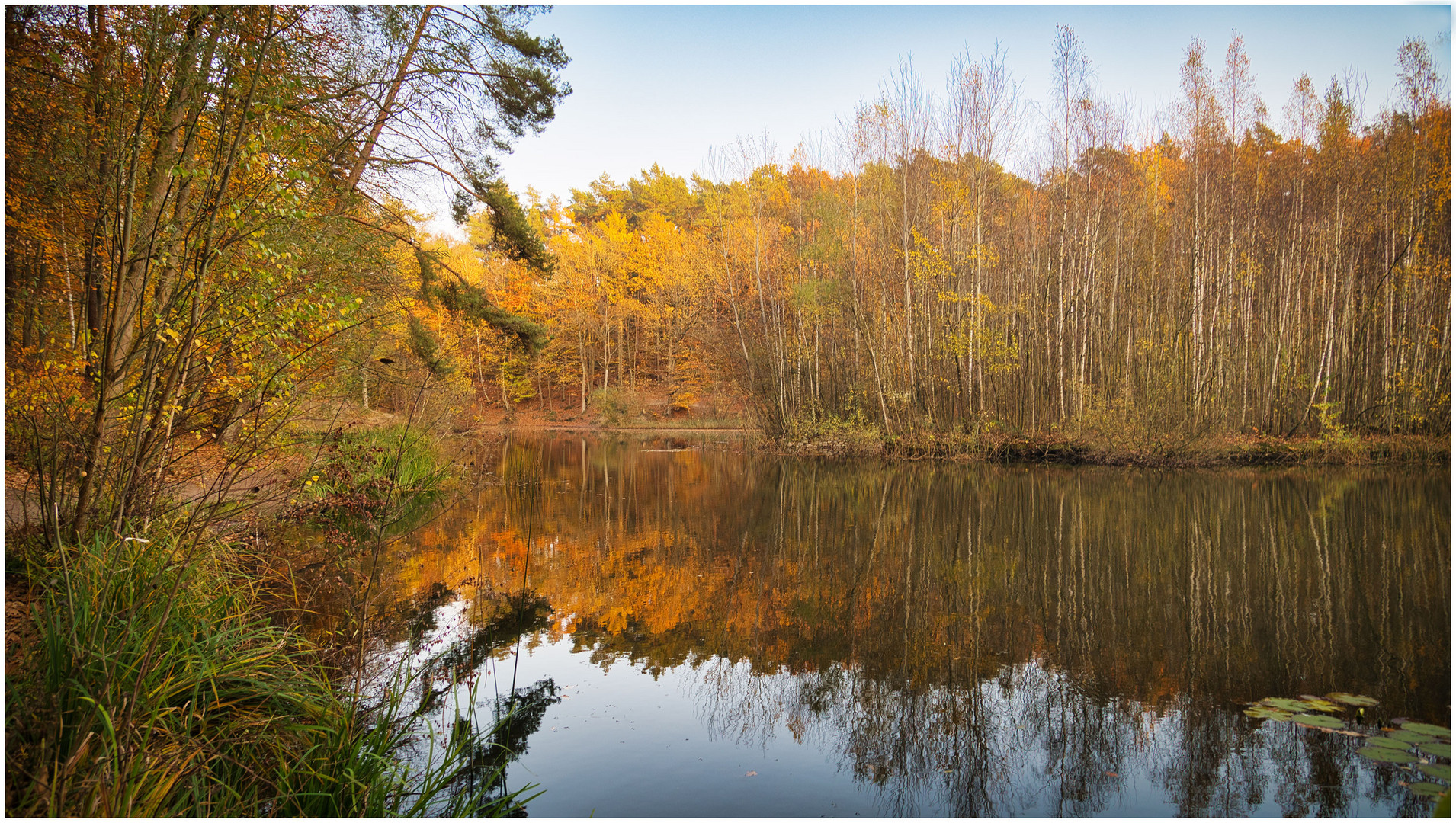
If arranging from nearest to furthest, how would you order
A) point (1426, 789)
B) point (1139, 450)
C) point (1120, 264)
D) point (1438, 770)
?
point (1426, 789)
point (1438, 770)
point (1139, 450)
point (1120, 264)

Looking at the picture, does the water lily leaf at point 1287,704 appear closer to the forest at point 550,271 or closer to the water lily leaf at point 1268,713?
the water lily leaf at point 1268,713

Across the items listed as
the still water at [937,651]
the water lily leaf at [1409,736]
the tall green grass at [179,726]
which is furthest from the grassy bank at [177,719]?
the water lily leaf at [1409,736]

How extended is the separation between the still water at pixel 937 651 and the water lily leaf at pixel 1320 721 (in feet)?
0.24

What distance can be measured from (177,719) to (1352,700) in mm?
5622

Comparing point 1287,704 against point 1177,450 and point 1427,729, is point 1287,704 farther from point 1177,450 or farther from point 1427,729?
point 1177,450

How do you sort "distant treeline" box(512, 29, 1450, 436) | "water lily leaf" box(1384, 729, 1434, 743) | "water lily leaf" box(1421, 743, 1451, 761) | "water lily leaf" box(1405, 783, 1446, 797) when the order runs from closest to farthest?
"water lily leaf" box(1405, 783, 1446, 797), "water lily leaf" box(1421, 743, 1451, 761), "water lily leaf" box(1384, 729, 1434, 743), "distant treeline" box(512, 29, 1450, 436)

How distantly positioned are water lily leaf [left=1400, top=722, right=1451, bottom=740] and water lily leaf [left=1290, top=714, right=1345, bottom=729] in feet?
0.86

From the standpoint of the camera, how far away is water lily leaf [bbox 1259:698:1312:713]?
3.71m

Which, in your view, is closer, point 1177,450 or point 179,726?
point 179,726

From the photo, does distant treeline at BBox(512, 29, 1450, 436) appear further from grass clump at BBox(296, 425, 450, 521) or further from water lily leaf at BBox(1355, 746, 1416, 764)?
water lily leaf at BBox(1355, 746, 1416, 764)

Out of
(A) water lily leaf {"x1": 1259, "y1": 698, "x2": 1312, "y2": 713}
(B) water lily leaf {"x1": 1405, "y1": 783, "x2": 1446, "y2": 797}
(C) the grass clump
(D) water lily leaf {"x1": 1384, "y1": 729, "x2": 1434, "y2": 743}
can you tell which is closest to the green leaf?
(A) water lily leaf {"x1": 1259, "y1": 698, "x2": 1312, "y2": 713}

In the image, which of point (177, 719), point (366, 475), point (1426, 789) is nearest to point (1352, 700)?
point (1426, 789)

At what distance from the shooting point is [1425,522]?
869 centimetres

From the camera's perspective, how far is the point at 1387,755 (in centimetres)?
319
